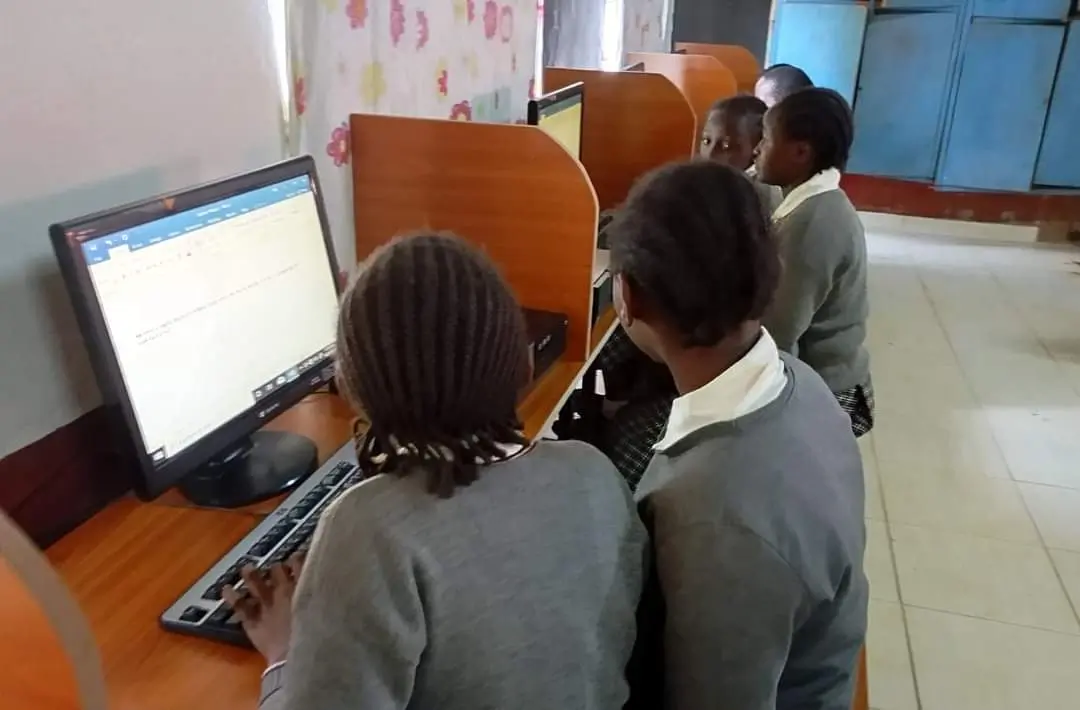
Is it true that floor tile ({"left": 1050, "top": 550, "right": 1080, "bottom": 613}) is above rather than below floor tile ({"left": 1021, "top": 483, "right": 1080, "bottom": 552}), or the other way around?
below

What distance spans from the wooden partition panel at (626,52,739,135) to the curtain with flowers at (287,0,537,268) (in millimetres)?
1280

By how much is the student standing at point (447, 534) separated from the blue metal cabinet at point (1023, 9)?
546 centimetres

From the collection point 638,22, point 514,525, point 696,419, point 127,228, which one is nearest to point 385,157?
point 127,228

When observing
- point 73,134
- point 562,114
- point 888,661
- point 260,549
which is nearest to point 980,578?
point 888,661

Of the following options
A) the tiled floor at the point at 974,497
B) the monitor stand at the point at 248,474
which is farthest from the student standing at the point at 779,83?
the monitor stand at the point at 248,474

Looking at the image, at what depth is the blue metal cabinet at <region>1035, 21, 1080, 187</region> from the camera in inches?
208

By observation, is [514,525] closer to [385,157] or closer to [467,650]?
[467,650]

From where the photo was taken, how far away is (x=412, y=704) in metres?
0.75

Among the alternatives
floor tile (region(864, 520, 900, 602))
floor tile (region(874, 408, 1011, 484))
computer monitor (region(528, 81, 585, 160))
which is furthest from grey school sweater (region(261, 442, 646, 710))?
floor tile (region(874, 408, 1011, 484))

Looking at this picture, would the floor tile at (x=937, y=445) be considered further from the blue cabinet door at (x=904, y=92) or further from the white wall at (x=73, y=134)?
the blue cabinet door at (x=904, y=92)

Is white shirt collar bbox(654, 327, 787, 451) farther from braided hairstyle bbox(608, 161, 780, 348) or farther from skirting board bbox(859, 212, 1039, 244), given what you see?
skirting board bbox(859, 212, 1039, 244)

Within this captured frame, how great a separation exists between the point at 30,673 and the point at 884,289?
4.57 m

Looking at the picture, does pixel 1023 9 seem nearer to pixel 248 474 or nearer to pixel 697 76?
pixel 697 76

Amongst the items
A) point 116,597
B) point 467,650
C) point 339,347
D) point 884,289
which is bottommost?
point 884,289
